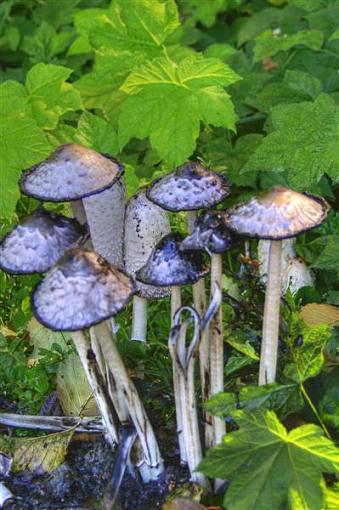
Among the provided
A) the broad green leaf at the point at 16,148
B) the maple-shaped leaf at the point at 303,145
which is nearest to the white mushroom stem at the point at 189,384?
the maple-shaped leaf at the point at 303,145

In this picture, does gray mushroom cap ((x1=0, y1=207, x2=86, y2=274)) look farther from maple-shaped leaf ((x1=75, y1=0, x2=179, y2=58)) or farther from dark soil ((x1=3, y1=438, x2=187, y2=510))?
maple-shaped leaf ((x1=75, y1=0, x2=179, y2=58))

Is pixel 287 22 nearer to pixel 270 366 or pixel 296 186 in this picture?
pixel 296 186

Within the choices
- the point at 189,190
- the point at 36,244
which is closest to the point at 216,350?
the point at 189,190

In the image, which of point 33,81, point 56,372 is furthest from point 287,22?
point 56,372

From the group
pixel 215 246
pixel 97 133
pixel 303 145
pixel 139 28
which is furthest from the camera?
pixel 139 28

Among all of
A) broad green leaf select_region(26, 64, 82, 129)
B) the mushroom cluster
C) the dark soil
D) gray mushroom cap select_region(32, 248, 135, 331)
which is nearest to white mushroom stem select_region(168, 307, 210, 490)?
the mushroom cluster

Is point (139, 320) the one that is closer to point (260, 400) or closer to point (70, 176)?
point (260, 400)

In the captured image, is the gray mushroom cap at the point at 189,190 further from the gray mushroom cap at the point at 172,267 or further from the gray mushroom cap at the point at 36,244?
the gray mushroom cap at the point at 36,244
